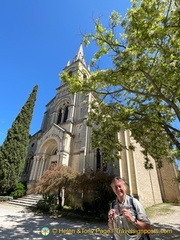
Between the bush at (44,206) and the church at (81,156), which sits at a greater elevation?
the church at (81,156)

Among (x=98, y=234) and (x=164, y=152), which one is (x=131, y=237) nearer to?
(x=98, y=234)

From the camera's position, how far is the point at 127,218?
1.86 m

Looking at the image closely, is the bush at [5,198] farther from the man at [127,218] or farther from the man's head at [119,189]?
the man's head at [119,189]

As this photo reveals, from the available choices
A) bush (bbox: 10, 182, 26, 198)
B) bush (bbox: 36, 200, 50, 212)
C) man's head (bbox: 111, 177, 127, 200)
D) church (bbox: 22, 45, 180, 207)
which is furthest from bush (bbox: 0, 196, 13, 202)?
man's head (bbox: 111, 177, 127, 200)

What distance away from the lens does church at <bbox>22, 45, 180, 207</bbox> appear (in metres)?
11.9

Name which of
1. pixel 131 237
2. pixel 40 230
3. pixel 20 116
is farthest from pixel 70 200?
pixel 20 116

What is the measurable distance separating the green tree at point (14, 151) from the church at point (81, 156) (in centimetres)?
186

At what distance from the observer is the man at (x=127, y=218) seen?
6.04ft


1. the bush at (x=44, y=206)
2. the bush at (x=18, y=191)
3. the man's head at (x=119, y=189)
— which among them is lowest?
the bush at (x=44, y=206)

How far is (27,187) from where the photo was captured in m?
14.6

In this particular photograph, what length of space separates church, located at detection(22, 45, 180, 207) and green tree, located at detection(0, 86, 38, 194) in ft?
6.10

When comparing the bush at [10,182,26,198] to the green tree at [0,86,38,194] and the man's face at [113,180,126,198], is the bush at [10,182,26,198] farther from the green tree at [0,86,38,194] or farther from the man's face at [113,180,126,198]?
the man's face at [113,180,126,198]

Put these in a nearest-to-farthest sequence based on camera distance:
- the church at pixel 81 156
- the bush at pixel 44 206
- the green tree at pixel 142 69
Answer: the green tree at pixel 142 69
the bush at pixel 44 206
the church at pixel 81 156

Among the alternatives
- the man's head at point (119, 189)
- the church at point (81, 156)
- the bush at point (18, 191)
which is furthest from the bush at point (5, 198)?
the man's head at point (119, 189)
